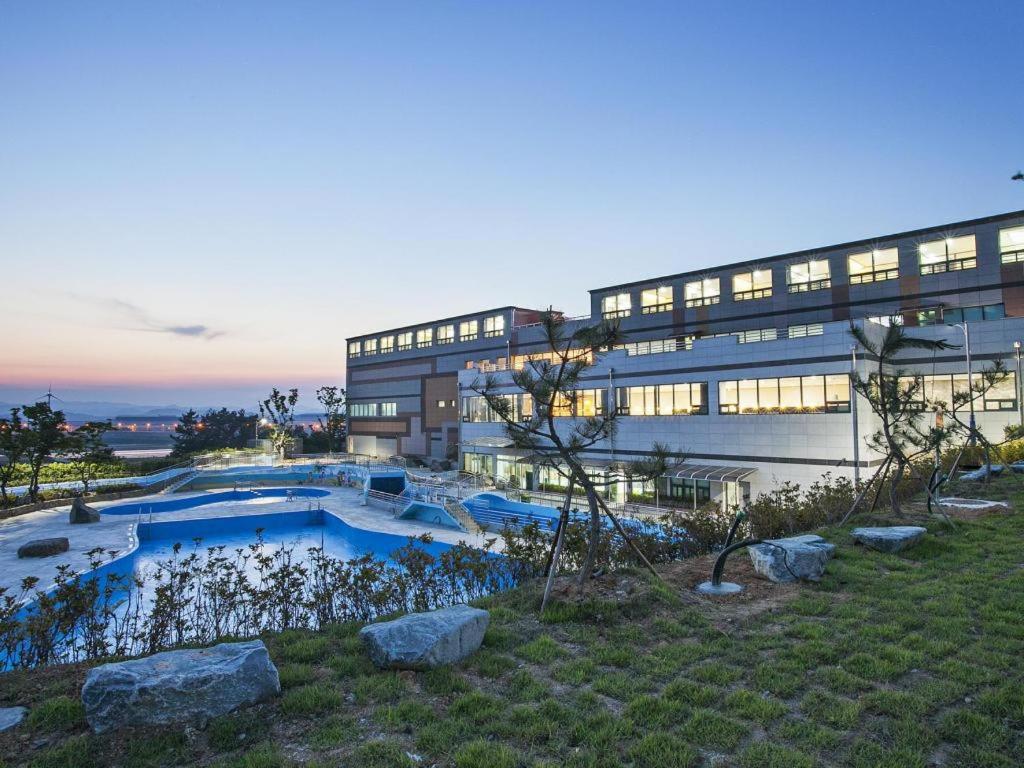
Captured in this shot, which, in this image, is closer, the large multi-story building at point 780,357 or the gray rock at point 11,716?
the gray rock at point 11,716

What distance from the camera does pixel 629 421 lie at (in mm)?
31750

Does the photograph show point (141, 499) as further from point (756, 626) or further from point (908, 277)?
point (908, 277)

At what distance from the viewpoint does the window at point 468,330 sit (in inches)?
2119

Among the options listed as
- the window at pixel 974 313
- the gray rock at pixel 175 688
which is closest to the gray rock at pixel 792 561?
the gray rock at pixel 175 688

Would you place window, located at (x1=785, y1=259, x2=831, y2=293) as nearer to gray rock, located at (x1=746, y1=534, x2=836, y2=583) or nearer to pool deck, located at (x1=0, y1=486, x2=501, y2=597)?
pool deck, located at (x1=0, y1=486, x2=501, y2=597)

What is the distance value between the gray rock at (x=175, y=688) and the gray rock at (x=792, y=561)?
25.7 ft

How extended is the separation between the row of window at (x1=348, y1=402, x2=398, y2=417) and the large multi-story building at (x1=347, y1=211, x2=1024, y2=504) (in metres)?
21.0

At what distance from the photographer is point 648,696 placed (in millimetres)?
5246

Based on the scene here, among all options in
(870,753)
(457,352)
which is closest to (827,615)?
(870,753)

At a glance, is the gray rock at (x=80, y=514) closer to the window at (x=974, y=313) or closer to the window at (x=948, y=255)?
the window at (x=974, y=313)

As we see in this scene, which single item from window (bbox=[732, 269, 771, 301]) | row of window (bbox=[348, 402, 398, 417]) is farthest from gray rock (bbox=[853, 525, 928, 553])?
row of window (bbox=[348, 402, 398, 417])

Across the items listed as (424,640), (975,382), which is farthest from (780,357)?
(424,640)

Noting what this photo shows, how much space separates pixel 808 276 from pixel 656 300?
9690mm

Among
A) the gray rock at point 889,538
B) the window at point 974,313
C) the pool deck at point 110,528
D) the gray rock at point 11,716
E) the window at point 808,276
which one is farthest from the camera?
the window at point 808,276
